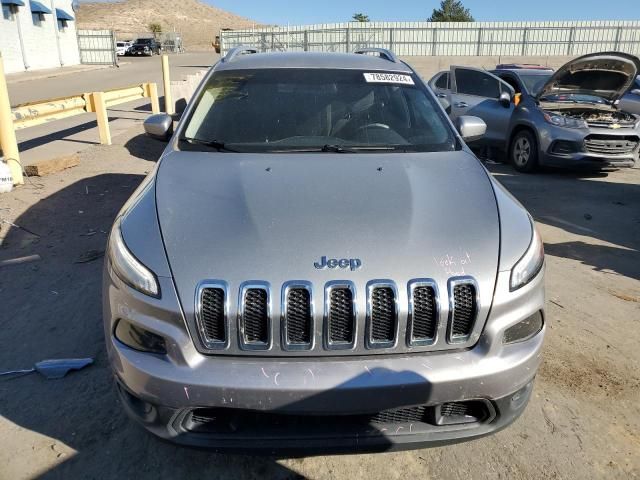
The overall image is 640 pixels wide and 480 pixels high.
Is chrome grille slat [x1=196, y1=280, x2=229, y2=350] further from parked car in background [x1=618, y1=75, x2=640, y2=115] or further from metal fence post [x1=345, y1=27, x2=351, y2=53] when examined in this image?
metal fence post [x1=345, y1=27, x2=351, y2=53]

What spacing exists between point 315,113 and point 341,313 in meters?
1.84

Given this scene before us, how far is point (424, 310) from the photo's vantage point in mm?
2107

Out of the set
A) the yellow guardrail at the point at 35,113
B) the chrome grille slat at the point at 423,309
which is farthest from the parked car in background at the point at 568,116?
the chrome grille slat at the point at 423,309

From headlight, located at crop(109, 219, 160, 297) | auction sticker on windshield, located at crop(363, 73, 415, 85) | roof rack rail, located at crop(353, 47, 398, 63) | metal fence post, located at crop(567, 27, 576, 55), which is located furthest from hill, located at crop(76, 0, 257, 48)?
headlight, located at crop(109, 219, 160, 297)

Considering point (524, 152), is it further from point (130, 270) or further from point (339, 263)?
point (130, 270)

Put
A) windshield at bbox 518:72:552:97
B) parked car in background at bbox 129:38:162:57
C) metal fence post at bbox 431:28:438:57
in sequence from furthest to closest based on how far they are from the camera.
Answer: parked car in background at bbox 129:38:162:57 → metal fence post at bbox 431:28:438:57 → windshield at bbox 518:72:552:97

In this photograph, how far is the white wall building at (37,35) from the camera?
30297 mm

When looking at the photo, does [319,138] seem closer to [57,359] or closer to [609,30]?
[57,359]

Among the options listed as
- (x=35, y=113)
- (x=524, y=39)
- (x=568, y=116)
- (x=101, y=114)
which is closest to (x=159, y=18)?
(x=524, y=39)

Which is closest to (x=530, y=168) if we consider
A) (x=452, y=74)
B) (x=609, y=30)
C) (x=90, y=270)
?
(x=452, y=74)

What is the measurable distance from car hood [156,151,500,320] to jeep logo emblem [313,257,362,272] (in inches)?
0.7

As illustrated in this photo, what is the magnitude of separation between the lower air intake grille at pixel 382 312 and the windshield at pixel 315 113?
4.60 feet

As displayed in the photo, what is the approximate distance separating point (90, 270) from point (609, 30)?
29023 mm

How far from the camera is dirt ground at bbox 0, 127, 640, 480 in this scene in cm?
250
